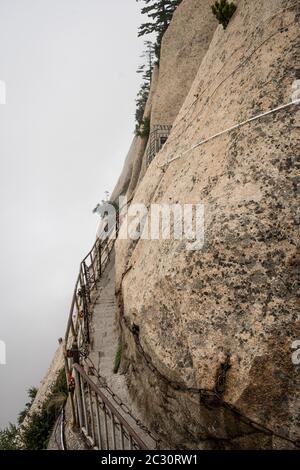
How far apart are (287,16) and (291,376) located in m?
7.62

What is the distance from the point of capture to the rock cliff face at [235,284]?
481cm

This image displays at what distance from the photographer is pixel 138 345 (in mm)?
7297

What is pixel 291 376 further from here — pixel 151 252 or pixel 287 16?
pixel 287 16

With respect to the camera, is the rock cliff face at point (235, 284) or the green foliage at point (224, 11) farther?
the green foliage at point (224, 11)

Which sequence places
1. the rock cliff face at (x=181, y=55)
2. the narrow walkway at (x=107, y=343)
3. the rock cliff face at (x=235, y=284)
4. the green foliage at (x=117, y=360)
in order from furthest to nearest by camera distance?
the rock cliff face at (x=181, y=55), the green foliage at (x=117, y=360), the narrow walkway at (x=107, y=343), the rock cliff face at (x=235, y=284)

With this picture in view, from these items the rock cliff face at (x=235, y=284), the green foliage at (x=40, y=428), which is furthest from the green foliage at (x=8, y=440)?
the rock cliff face at (x=235, y=284)

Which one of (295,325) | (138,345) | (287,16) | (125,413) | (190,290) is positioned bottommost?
(125,413)

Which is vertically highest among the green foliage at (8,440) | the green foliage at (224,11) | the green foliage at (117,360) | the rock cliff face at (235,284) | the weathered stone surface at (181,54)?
the weathered stone surface at (181,54)

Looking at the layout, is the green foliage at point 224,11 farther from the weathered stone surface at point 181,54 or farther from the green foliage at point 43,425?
the green foliage at point 43,425

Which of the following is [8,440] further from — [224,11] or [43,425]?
[224,11]

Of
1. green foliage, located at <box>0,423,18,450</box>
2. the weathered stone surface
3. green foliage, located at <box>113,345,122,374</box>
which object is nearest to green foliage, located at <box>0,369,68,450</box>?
green foliage, located at <box>0,423,18,450</box>

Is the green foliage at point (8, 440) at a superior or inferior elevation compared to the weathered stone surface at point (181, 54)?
inferior

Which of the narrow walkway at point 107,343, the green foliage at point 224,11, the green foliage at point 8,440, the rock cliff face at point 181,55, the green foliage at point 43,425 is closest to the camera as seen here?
the narrow walkway at point 107,343
